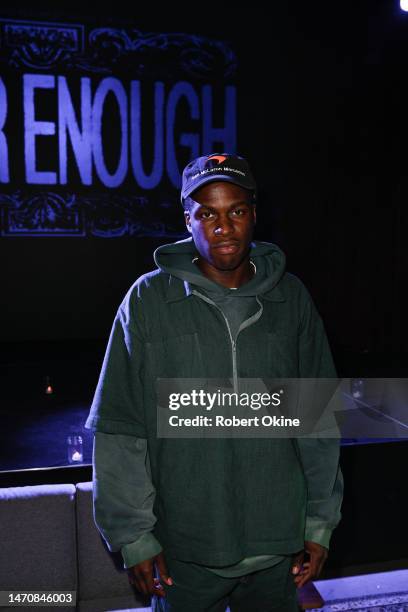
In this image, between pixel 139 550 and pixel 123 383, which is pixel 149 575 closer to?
pixel 139 550

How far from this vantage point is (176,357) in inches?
45.2

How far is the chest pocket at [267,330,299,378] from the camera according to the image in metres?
1.19

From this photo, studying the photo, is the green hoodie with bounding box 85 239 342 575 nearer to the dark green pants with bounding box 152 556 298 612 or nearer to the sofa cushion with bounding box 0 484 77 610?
the dark green pants with bounding box 152 556 298 612

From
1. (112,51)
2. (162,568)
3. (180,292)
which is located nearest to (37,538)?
(162,568)

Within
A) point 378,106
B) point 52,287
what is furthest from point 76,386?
point 378,106

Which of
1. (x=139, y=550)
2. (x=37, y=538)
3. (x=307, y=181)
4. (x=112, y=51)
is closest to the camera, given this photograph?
(x=139, y=550)

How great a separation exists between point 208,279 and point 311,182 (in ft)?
16.8

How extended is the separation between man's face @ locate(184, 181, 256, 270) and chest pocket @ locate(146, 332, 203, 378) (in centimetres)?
16

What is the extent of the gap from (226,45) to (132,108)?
3.54 ft

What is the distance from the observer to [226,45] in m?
5.74

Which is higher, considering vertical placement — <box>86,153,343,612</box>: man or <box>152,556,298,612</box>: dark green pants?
<box>86,153,343,612</box>: man

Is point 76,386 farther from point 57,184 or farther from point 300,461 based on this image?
point 300,461

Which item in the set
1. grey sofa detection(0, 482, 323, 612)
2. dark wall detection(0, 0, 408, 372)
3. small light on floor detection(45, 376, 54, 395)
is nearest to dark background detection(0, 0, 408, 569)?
dark wall detection(0, 0, 408, 372)

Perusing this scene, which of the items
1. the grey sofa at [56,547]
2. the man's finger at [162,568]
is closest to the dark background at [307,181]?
the grey sofa at [56,547]
